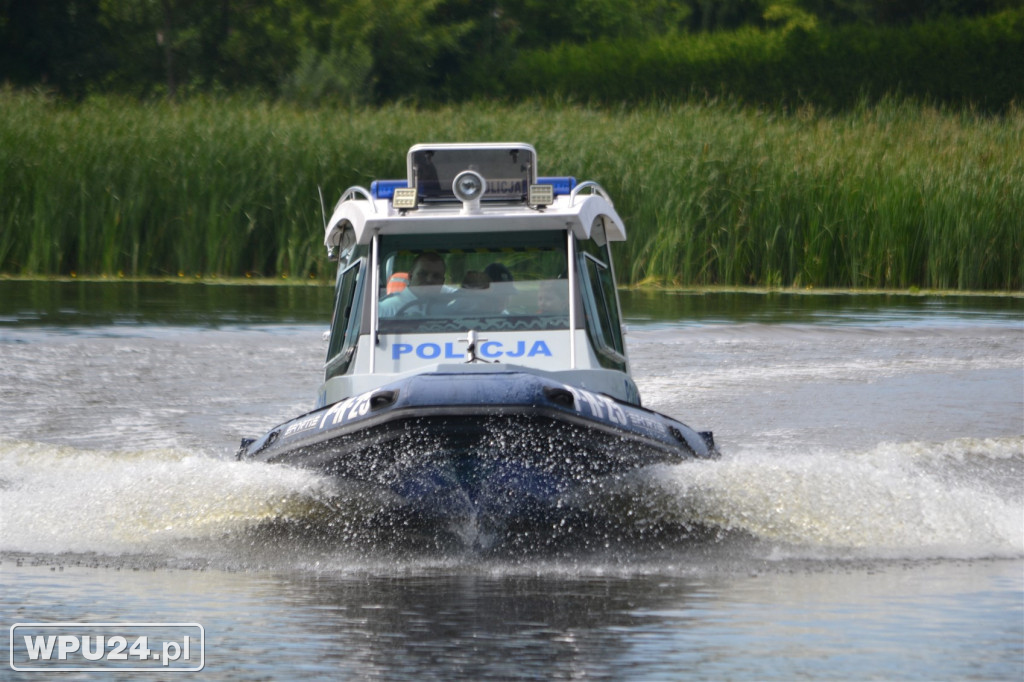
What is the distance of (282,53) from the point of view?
4303 cm

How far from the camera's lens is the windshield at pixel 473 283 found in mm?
8641

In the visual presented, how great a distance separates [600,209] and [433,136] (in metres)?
13.2

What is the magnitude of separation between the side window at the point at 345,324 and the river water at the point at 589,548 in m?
0.80

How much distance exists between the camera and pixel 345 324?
9.06 metres

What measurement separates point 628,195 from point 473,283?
12.4 metres

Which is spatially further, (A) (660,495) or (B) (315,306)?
(B) (315,306)

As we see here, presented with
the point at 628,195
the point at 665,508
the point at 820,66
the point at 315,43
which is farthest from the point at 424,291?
the point at 315,43

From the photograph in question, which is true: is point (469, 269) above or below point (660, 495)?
above

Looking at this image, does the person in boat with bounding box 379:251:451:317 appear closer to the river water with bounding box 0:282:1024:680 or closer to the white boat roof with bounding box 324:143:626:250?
the white boat roof with bounding box 324:143:626:250

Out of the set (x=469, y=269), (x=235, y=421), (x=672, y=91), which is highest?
(x=672, y=91)

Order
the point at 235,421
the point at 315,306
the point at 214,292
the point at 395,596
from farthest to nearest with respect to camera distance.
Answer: the point at 214,292 → the point at 315,306 → the point at 235,421 → the point at 395,596

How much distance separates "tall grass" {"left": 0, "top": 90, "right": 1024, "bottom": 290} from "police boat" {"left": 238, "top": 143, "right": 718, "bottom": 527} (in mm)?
11196

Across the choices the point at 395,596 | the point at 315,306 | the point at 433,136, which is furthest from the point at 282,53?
the point at 395,596

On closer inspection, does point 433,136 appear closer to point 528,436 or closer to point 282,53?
point 528,436
